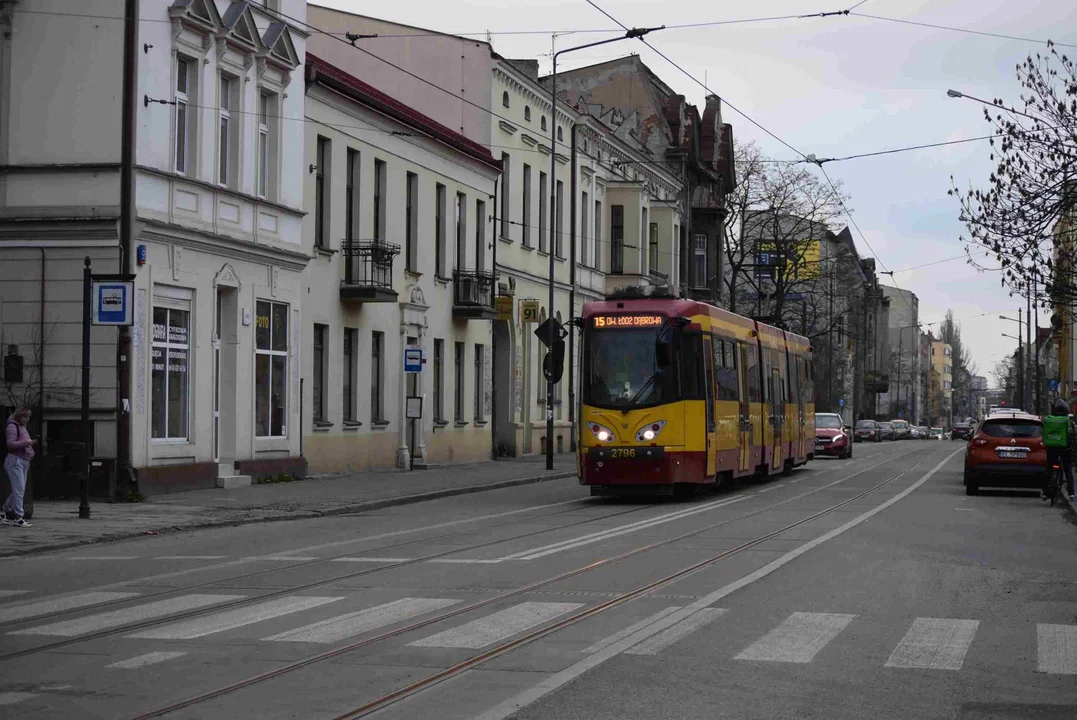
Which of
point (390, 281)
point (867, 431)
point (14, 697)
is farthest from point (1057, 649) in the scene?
point (867, 431)

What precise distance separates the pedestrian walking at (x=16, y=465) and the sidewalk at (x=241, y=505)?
303 millimetres

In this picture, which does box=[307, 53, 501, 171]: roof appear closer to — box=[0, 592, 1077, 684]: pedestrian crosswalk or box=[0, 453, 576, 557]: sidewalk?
box=[0, 453, 576, 557]: sidewalk

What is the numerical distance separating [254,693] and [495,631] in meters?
2.56

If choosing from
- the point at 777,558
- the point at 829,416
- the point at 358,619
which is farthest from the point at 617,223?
the point at 358,619

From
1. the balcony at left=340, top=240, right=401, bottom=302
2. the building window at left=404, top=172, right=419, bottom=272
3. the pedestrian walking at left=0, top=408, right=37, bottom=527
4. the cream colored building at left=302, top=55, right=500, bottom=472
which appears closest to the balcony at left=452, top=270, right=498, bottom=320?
the cream colored building at left=302, top=55, right=500, bottom=472

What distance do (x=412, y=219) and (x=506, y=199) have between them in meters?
8.00

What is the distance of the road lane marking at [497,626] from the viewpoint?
9875 millimetres

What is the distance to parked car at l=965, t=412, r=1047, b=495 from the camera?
1110 inches

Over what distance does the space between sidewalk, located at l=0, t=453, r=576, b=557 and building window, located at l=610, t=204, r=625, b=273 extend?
22.1m

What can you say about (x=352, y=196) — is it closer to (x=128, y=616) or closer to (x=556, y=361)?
(x=556, y=361)

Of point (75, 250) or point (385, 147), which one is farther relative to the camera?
point (385, 147)

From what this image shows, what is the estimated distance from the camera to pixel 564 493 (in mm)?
28688

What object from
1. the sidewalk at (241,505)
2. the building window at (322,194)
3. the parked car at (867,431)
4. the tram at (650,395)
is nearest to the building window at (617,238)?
the sidewalk at (241,505)

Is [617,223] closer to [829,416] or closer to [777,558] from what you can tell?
[829,416]
